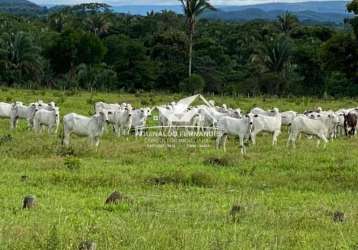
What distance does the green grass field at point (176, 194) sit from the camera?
7.69 meters

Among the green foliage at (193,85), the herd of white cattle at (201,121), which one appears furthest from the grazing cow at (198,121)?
the green foliage at (193,85)

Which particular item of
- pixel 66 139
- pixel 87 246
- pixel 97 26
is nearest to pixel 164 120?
pixel 66 139

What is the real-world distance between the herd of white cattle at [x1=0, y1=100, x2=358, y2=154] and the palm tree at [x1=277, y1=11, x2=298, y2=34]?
43.7m

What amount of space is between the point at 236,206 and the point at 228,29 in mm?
70956

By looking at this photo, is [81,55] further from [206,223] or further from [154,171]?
[206,223]

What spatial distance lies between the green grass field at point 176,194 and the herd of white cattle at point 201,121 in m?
0.46

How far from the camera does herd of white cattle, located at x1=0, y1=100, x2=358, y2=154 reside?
750 inches

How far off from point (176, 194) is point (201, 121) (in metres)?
11.7

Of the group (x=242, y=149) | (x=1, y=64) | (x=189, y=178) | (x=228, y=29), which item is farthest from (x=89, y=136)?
(x=228, y=29)

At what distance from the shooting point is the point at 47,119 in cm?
2162

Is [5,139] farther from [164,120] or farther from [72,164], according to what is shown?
[164,120]

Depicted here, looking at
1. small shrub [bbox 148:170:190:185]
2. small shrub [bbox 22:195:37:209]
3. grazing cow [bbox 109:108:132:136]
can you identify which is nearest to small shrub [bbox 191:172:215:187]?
small shrub [bbox 148:170:190:185]

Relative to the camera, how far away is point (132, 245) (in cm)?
703

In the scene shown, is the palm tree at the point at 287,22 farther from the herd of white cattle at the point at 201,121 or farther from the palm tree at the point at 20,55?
the herd of white cattle at the point at 201,121
